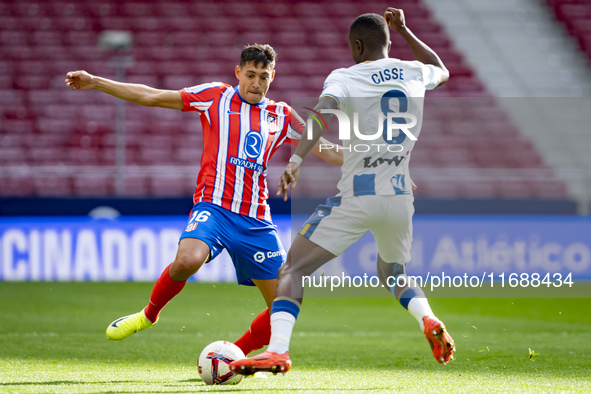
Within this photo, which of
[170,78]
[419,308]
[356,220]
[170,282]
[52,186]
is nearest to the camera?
[356,220]

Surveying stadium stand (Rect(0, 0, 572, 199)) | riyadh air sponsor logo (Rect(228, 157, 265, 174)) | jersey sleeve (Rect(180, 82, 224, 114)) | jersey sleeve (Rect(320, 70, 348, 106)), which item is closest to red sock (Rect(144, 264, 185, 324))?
riyadh air sponsor logo (Rect(228, 157, 265, 174))

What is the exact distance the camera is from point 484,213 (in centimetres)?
1066

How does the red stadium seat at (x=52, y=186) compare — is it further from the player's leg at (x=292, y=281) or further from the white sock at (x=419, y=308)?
the white sock at (x=419, y=308)

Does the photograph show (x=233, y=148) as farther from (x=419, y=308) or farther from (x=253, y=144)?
(x=419, y=308)

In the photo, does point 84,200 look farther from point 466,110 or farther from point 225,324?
point 466,110

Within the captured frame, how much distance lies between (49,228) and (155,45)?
21.1 feet

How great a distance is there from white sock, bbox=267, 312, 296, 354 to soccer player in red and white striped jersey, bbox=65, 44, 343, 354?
774 millimetres

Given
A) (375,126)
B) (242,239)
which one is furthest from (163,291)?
(375,126)

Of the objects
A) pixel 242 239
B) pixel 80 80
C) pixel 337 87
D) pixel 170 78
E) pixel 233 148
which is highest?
pixel 170 78

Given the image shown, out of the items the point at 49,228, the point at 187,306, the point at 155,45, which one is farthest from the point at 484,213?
the point at 155,45

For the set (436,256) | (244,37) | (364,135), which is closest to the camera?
(364,135)

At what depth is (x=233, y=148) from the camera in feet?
16.1

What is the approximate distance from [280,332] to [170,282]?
1.06m

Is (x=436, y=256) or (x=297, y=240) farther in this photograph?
(x=436, y=256)
